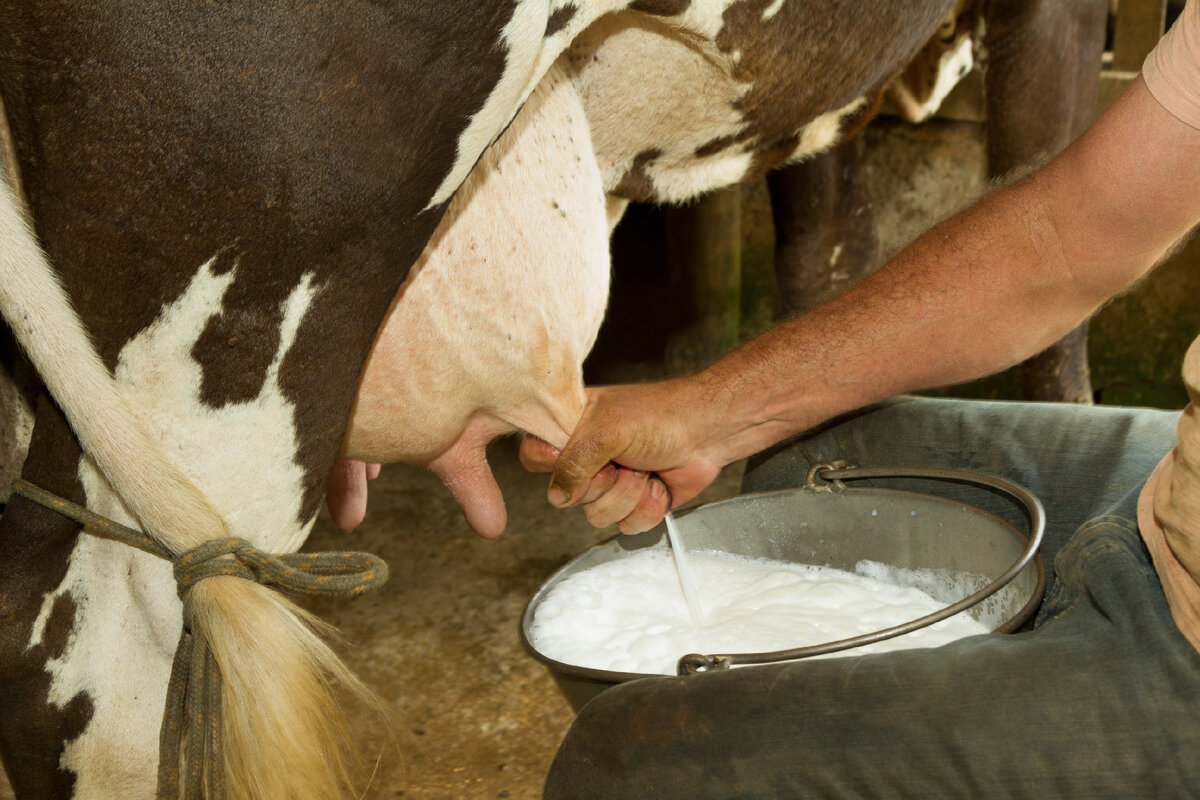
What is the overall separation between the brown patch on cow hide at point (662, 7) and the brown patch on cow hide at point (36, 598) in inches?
23.0

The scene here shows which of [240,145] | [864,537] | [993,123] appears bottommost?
[993,123]

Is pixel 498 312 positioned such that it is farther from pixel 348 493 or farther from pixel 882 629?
pixel 882 629

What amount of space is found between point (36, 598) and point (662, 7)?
708mm

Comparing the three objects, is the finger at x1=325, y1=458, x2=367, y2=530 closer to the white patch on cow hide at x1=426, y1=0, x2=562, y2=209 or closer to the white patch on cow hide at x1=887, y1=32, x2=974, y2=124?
the white patch on cow hide at x1=426, y1=0, x2=562, y2=209

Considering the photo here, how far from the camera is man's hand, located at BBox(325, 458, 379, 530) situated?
1234mm

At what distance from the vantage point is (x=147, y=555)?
33.9 inches

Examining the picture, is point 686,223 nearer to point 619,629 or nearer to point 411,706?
point 411,706

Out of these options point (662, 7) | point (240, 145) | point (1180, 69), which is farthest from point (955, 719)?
point (662, 7)

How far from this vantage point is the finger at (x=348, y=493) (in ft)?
4.05

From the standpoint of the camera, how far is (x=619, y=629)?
0.91 metres

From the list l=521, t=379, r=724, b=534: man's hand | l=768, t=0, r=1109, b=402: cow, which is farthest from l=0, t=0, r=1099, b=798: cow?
l=768, t=0, r=1109, b=402: cow

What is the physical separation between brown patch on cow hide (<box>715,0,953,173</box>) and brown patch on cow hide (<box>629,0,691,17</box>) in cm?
7

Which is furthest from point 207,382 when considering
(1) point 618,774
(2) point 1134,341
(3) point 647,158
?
(2) point 1134,341

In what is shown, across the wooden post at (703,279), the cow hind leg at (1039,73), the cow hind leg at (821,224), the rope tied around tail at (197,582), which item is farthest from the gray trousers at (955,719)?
the wooden post at (703,279)
